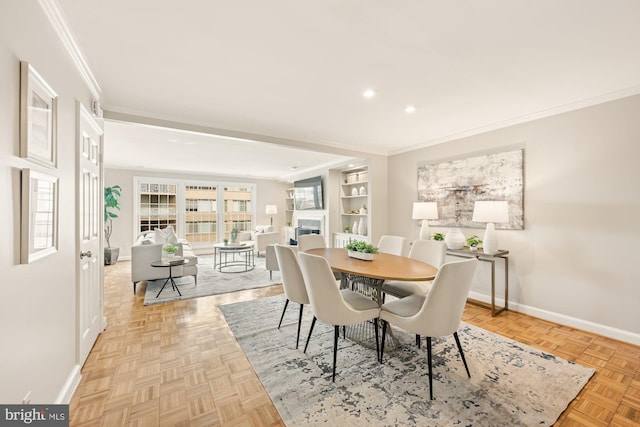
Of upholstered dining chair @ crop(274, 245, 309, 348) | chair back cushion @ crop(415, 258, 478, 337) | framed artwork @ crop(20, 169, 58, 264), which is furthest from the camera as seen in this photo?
upholstered dining chair @ crop(274, 245, 309, 348)

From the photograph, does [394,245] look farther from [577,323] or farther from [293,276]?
[577,323]

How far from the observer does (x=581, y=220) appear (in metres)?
2.89

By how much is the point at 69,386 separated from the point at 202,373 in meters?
0.82

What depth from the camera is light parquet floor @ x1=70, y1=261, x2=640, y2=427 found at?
5.48ft

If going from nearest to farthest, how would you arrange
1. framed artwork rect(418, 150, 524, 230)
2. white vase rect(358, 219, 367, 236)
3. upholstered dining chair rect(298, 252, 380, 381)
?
upholstered dining chair rect(298, 252, 380, 381) → framed artwork rect(418, 150, 524, 230) → white vase rect(358, 219, 367, 236)

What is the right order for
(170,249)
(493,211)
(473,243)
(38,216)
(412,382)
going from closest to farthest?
(38,216)
(412,382)
(493,211)
(473,243)
(170,249)

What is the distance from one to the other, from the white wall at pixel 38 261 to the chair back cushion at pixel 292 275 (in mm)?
1558

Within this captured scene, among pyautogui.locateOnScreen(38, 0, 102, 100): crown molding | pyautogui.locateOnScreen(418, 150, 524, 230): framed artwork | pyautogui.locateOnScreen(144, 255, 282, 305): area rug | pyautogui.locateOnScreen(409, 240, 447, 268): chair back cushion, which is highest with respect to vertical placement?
pyautogui.locateOnScreen(38, 0, 102, 100): crown molding

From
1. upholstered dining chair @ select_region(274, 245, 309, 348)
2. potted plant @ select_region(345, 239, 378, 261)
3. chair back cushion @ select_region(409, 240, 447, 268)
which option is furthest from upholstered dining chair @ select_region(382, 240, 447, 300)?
upholstered dining chair @ select_region(274, 245, 309, 348)

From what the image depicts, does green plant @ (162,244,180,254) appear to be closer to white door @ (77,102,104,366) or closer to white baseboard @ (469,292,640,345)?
white door @ (77,102,104,366)

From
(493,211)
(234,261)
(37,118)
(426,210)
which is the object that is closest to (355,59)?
(37,118)

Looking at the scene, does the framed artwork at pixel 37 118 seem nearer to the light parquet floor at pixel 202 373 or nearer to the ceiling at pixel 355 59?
the ceiling at pixel 355 59

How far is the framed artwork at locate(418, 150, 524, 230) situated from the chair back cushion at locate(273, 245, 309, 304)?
272 centimetres

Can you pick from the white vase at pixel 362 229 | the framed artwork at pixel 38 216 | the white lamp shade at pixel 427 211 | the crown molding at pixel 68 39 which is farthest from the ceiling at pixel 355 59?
the white vase at pixel 362 229
